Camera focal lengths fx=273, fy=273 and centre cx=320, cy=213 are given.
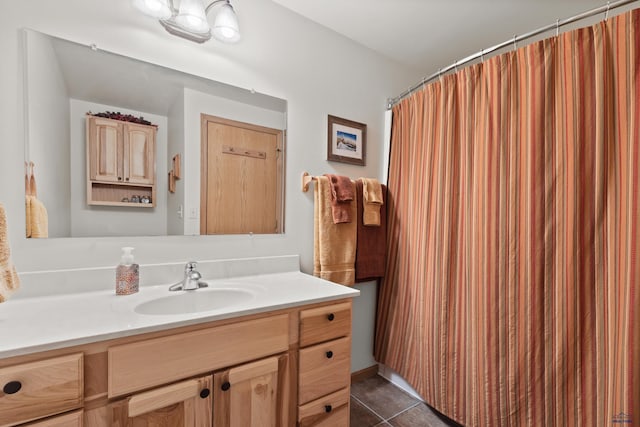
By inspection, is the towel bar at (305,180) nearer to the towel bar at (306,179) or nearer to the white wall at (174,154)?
the towel bar at (306,179)

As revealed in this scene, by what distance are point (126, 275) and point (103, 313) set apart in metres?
0.22

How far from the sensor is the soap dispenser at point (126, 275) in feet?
3.46

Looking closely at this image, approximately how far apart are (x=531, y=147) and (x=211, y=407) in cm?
155

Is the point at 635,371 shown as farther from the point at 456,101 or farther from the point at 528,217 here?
the point at 456,101

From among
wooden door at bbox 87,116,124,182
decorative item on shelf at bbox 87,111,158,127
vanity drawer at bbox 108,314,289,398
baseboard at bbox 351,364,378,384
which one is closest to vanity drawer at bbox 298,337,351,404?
vanity drawer at bbox 108,314,289,398

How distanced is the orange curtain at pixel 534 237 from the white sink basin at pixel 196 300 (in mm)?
1043

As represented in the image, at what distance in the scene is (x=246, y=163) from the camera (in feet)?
4.67

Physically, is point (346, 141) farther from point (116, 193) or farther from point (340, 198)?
point (116, 193)

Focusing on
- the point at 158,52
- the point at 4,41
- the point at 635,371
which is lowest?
the point at 635,371

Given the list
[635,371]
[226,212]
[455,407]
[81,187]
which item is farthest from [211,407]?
[635,371]

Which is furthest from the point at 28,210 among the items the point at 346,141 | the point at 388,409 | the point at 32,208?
the point at 388,409

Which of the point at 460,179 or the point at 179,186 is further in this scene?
the point at 460,179

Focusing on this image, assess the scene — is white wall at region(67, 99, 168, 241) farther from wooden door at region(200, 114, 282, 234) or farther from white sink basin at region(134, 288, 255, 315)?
white sink basin at region(134, 288, 255, 315)

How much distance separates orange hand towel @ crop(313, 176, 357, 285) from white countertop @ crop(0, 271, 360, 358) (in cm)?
29
